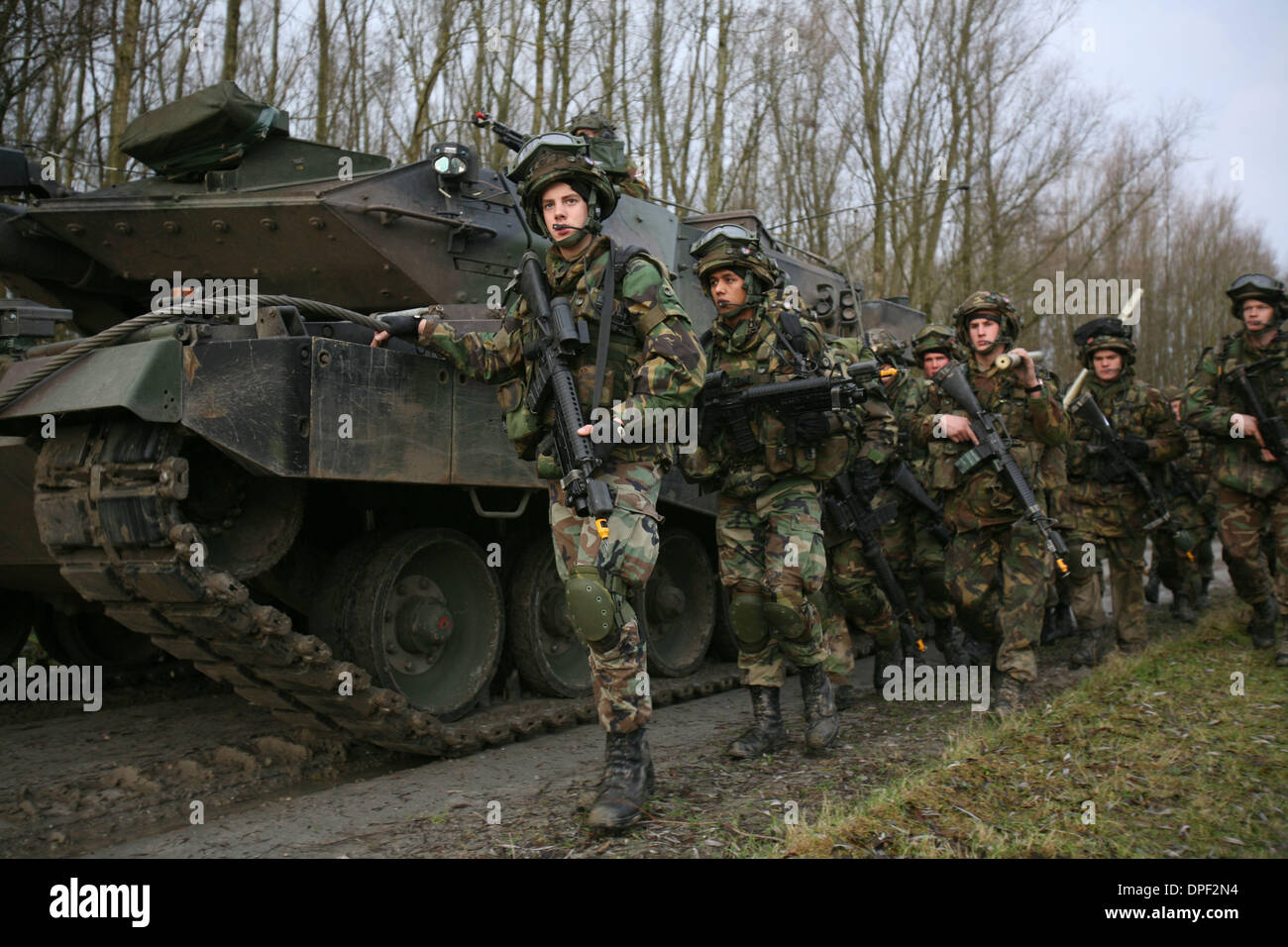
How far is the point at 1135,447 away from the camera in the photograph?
25.0ft

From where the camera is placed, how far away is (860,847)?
3.37 metres

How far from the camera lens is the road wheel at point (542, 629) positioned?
6.12m

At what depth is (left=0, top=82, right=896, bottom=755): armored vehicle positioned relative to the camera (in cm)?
422

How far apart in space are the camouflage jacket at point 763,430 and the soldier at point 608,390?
34.4 inches

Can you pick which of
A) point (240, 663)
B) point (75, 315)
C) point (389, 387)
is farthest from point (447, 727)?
point (75, 315)

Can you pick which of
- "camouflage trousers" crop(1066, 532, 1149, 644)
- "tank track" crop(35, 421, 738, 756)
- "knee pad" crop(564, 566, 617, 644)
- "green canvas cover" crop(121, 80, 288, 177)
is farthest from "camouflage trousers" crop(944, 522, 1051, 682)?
"green canvas cover" crop(121, 80, 288, 177)

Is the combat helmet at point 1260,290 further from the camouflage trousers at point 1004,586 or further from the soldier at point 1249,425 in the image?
the camouflage trousers at point 1004,586

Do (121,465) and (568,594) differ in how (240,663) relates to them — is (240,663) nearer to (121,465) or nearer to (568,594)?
(121,465)

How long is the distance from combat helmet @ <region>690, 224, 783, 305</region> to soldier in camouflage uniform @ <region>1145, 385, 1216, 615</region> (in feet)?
15.0

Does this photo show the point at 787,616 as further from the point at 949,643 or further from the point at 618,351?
the point at 949,643

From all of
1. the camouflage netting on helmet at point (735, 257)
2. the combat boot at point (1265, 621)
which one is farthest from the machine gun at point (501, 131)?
the combat boot at point (1265, 621)

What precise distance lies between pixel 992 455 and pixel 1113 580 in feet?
8.78

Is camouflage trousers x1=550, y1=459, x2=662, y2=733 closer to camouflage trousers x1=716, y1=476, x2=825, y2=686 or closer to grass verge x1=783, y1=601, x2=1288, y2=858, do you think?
grass verge x1=783, y1=601, x2=1288, y2=858

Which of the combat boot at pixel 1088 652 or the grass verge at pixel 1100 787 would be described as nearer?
the grass verge at pixel 1100 787
